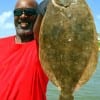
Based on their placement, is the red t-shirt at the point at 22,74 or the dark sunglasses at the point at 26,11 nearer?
the dark sunglasses at the point at 26,11

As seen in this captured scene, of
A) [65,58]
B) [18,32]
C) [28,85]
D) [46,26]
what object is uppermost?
[46,26]

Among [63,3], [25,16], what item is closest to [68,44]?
[63,3]

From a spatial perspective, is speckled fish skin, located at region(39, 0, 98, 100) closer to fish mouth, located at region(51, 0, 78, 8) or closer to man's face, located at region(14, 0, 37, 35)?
fish mouth, located at region(51, 0, 78, 8)

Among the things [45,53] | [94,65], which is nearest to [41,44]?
[45,53]

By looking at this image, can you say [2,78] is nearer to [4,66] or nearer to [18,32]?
[4,66]

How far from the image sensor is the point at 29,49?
17.9 feet

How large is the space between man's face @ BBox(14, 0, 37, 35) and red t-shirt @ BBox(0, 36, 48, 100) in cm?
19

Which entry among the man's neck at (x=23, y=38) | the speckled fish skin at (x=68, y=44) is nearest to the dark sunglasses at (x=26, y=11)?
the man's neck at (x=23, y=38)

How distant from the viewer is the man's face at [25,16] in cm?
516

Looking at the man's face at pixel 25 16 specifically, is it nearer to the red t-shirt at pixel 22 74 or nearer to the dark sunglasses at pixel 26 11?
the dark sunglasses at pixel 26 11

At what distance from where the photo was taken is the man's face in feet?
16.9

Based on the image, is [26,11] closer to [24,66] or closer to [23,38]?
[23,38]

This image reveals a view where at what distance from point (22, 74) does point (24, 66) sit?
97mm

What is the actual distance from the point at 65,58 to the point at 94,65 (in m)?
0.27
